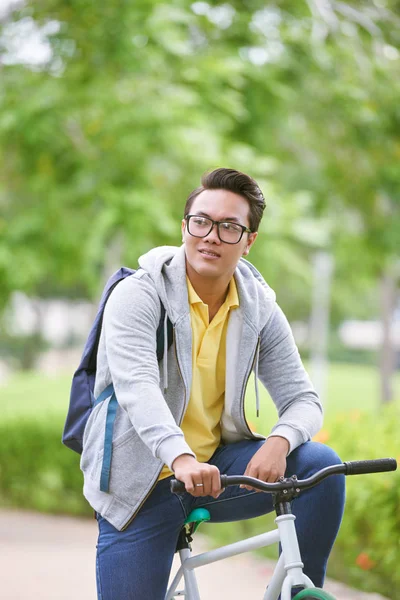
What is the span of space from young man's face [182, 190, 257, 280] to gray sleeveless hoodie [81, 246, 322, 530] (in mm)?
78

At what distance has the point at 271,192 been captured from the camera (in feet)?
29.0

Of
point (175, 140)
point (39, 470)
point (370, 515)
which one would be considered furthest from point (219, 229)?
point (39, 470)

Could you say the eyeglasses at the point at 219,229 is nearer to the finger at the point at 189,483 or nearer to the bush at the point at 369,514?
the finger at the point at 189,483

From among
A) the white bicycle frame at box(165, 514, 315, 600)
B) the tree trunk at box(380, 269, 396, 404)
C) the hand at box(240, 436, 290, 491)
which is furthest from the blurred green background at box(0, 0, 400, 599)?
the tree trunk at box(380, 269, 396, 404)

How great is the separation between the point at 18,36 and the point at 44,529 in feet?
14.7

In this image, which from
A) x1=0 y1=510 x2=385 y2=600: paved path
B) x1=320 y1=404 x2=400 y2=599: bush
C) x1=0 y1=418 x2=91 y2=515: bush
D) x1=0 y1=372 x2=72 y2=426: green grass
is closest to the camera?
x1=320 y1=404 x2=400 y2=599: bush

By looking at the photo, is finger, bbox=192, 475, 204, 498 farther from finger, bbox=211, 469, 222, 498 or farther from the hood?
the hood

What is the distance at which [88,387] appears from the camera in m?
2.81

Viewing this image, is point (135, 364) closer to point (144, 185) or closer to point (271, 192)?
point (144, 185)

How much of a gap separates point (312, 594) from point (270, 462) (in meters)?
0.40

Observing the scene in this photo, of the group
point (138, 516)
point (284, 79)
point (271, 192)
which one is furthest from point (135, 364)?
point (284, 79)

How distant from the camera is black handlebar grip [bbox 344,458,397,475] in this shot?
2.46 meters

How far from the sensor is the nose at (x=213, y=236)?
106 inches

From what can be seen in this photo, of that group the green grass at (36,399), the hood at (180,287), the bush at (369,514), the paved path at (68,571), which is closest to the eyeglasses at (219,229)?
the hood at (180,287)
